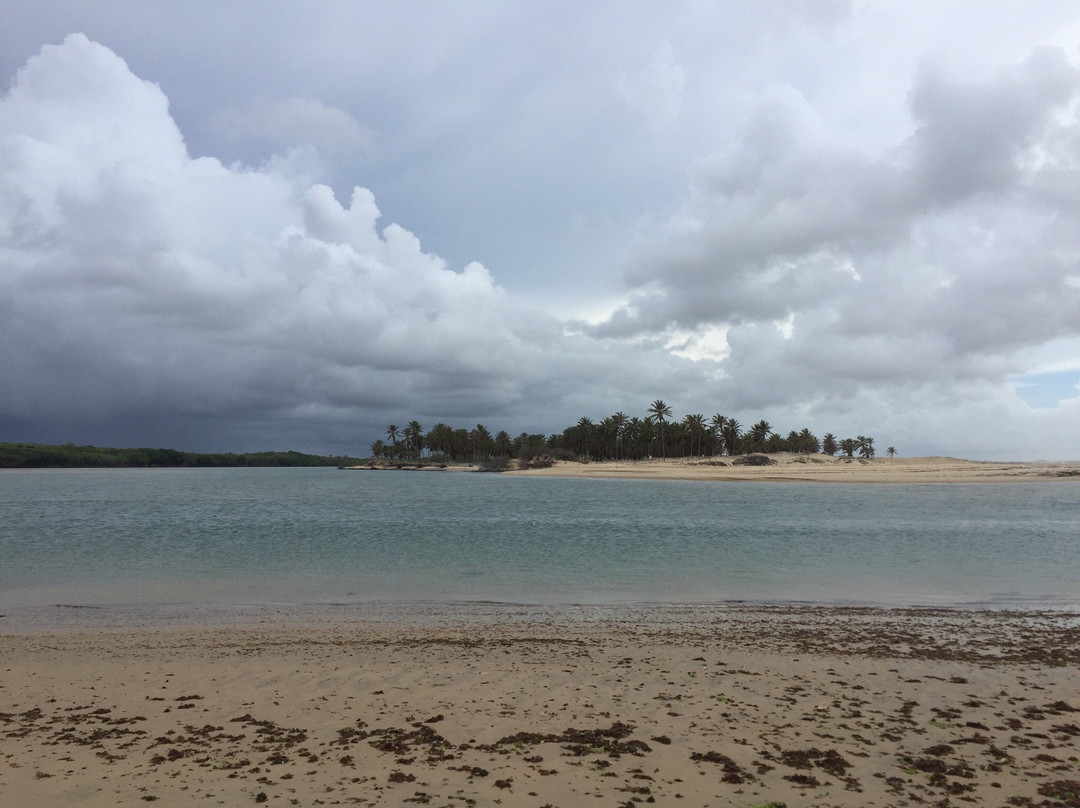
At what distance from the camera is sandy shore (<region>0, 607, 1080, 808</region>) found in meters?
7.21

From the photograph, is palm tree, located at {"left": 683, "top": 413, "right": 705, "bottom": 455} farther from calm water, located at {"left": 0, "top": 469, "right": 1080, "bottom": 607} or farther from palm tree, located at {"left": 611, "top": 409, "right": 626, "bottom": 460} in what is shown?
calm water, located at {"left": 0, "top": 469, "right": 1080, "bottom": 607}

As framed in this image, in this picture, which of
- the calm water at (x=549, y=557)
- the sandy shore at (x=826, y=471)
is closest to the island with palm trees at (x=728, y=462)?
the sandy shore at (x=826, y=471)

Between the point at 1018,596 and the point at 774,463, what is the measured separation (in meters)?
128

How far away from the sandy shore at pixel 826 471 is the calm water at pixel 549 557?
194 feet

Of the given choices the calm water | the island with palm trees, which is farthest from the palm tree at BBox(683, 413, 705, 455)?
the calm water

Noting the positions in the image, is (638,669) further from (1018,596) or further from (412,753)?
(1018,596)

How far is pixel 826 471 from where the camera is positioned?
124 metres

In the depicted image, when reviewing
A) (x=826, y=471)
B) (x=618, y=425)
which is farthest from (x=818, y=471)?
(x=618, y=425)

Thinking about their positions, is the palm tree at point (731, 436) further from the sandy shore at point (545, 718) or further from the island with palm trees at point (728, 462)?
the sandy shore at point (545, 718)

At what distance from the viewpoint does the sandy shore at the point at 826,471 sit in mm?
108163

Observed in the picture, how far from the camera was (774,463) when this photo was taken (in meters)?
141

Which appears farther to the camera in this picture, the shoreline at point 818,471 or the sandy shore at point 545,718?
the shoreline at point 818,471

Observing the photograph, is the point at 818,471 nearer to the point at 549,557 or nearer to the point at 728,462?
the point at 728,462

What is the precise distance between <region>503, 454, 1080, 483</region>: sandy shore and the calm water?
5899 cm
